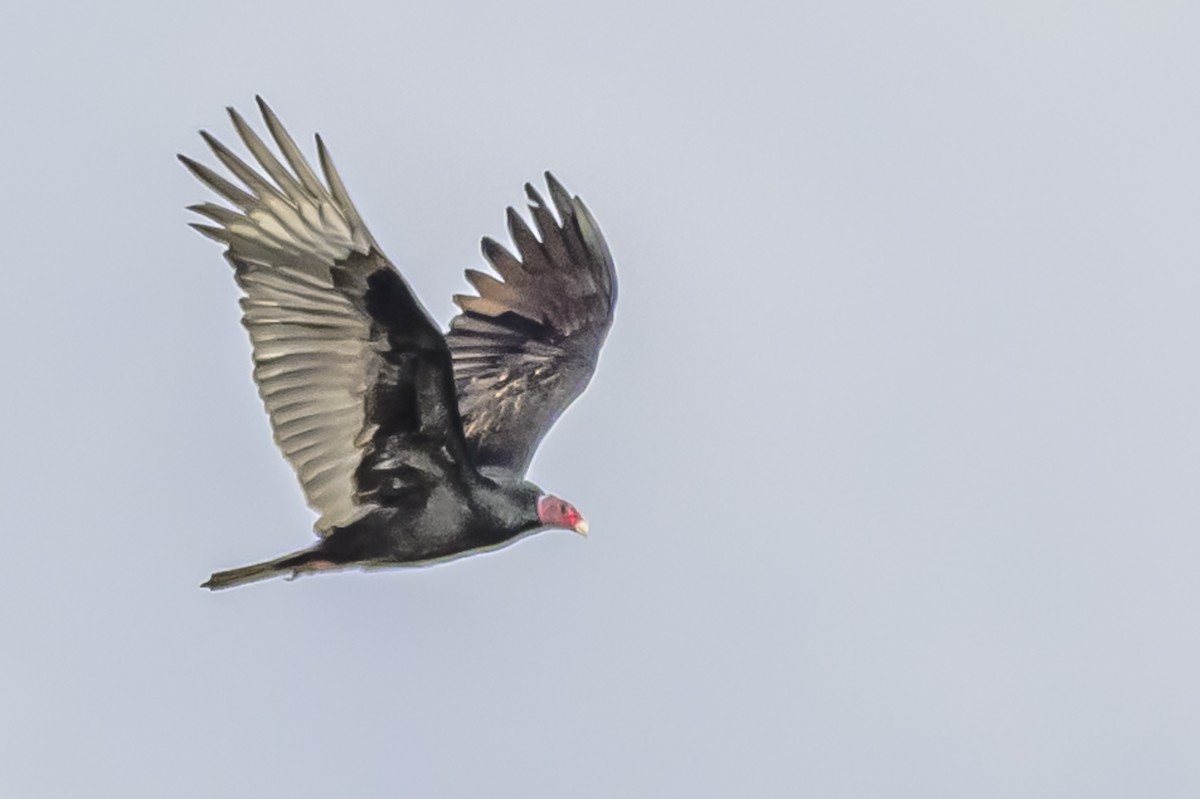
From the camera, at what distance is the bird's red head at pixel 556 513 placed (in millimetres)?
18453

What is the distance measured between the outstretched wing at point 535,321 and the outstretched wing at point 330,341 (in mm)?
2724

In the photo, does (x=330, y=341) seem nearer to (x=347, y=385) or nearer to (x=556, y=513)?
(x=347, y=385)

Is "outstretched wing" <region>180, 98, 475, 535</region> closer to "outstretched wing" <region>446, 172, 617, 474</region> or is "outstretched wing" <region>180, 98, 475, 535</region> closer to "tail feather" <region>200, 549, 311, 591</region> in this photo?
"tail feather" <region>200, 549, 311, 591</region>

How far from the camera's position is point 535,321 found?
828 inches

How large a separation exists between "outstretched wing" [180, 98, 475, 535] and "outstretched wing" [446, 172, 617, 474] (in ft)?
8.94

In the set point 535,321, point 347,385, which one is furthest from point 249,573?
point 535,321

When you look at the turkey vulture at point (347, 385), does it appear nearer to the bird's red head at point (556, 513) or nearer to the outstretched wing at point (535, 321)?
the bird's red head at point (556, 513)

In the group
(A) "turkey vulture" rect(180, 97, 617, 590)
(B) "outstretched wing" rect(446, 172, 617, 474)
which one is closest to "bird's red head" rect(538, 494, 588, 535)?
(A) "turkey vulture" rect(180, 97, 617, 590)

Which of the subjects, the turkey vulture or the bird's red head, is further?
the bird's red head

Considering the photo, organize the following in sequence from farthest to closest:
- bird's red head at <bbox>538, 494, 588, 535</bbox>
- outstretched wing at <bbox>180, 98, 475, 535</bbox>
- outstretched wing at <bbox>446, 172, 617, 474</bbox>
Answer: outstretched wing at <bbox>446, 172, 617, 474</bbox> < bird's red head at <bbox>538, 494, 588, 535</bbox> < outstretched wing at <bbox>180, 98, 475, 535</bbox>

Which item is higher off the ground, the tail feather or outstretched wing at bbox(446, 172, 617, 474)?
outstretched wing at bbox(446, 172, 617, 474)

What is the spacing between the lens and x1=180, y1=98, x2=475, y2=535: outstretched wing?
666 inches

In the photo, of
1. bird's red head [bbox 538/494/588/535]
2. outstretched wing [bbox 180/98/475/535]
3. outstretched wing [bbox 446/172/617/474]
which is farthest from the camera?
outstretched wing [bbox 446/172/617/474]

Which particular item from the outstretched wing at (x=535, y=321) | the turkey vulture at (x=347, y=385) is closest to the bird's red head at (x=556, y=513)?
Result: the turkey vulture at (x=347, y=385)
